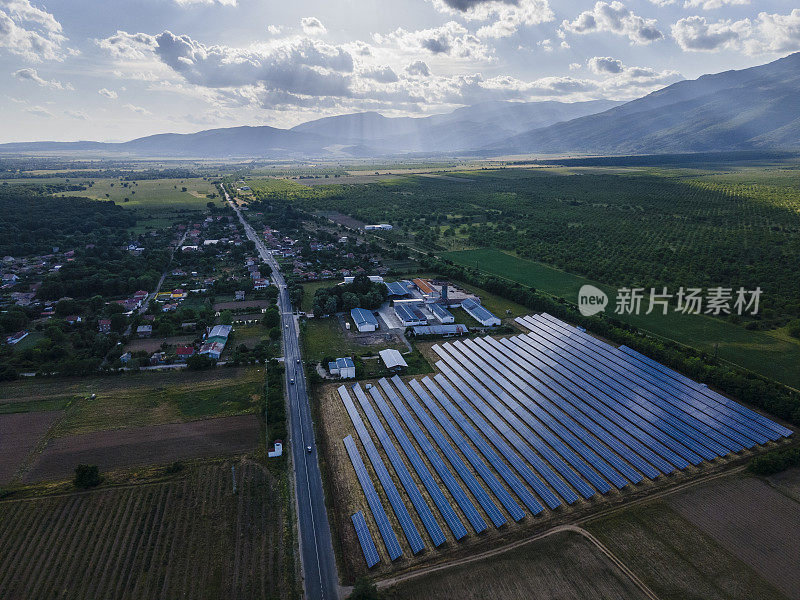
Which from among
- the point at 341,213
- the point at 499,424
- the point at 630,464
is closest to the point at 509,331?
the point at 499,424

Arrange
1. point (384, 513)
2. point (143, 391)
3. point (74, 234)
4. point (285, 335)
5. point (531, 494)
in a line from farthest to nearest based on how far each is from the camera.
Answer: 1. point (74, 234)
2. point (285, 335)
3. point (143, 391)
4. point (531, 494)
5. point (384, 513)

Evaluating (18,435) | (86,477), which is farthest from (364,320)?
(18,435)

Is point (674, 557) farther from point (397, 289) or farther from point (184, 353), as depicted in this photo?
point (397, 289)

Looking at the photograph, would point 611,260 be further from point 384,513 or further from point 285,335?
point 384,513

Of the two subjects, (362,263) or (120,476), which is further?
(362,263)

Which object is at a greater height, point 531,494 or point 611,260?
point 611,260

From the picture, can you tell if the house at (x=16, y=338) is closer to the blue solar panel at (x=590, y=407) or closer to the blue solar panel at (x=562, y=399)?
the blue solar panel at (x=562, y=399)

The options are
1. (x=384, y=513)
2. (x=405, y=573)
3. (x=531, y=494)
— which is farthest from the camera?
(x=531, y=494)
